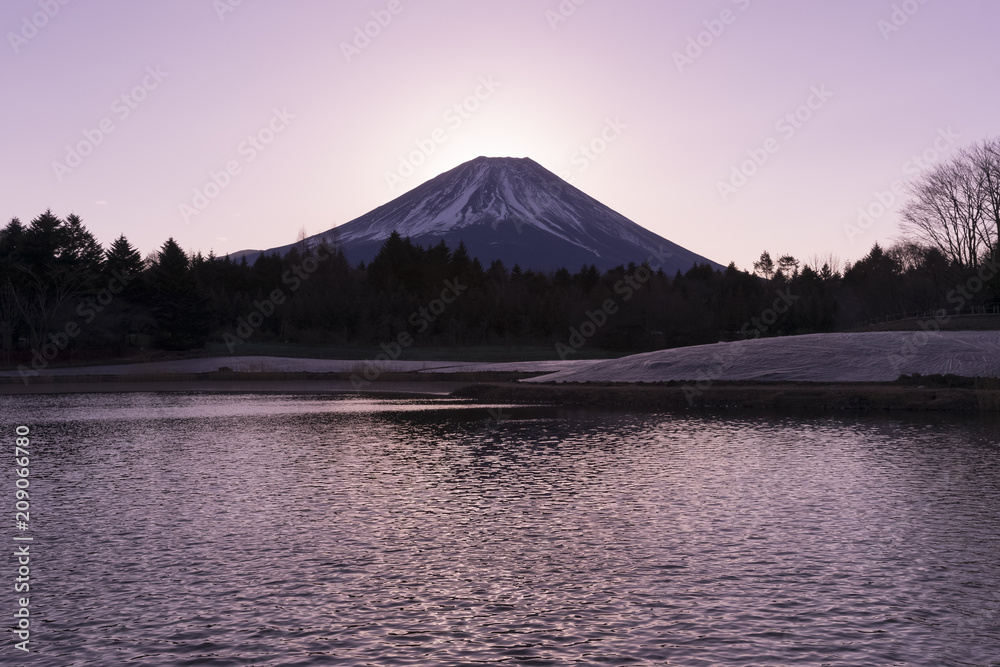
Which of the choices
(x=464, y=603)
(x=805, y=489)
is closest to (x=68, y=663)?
(x=464, y=603)

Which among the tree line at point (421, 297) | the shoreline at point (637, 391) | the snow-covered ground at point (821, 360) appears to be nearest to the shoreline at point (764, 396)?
the shoreline at point (637, 391)

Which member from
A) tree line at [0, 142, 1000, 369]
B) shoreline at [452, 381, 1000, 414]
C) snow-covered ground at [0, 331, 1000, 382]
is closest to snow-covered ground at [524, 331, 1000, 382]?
snow-covered ground at [0, 331, 1000, 382]

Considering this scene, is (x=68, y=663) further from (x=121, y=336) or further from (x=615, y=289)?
(x=615, y=289)

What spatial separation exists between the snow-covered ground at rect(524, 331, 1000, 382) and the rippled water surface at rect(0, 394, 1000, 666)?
22.3 m

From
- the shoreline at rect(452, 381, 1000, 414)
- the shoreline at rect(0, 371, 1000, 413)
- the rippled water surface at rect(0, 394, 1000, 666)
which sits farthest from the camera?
the shoreline at rect(0, 371, 1000, 413)

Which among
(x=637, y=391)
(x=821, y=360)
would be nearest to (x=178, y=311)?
(x=637, y=391)

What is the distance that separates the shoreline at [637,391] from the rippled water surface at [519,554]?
14471 millimetres

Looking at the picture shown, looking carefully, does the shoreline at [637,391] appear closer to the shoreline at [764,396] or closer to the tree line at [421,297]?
the shoreline at [764,396]

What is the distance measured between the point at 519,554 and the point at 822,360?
4524 centimetres

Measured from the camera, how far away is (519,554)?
52.3 ft

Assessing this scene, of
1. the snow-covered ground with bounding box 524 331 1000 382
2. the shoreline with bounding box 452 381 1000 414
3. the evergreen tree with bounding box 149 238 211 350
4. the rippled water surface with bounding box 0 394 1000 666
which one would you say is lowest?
the rippled water surface with bounding box 0 394 1000 666

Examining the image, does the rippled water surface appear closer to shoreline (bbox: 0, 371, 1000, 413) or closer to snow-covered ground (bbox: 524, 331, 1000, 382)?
shoreline (bbox: 0, 371, 1000, 413)

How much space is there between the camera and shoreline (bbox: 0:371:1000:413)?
45.8 metres

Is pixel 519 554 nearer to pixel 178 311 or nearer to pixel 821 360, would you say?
pixel 821 360
